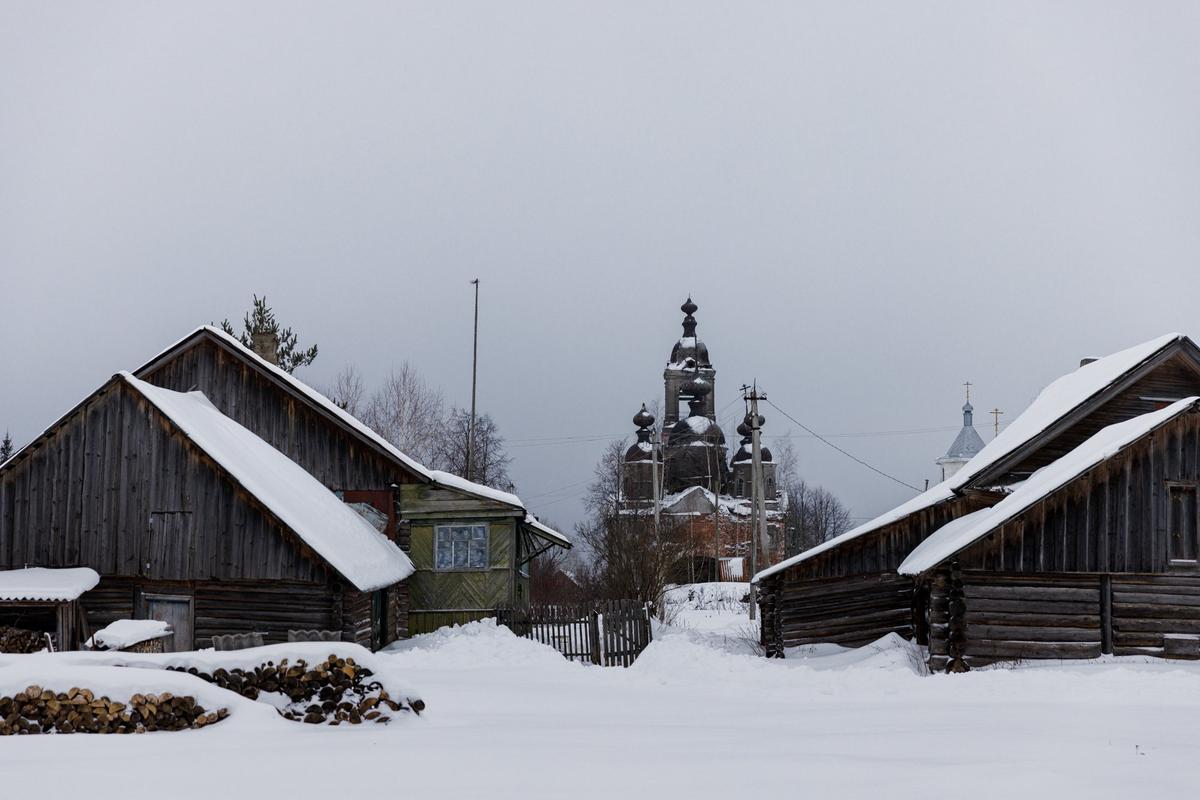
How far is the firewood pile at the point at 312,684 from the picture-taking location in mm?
13438

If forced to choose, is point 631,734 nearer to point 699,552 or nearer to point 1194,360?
point 1194,360

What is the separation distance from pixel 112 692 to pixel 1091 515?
17086mm

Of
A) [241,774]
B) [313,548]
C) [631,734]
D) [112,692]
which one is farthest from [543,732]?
[313,548]

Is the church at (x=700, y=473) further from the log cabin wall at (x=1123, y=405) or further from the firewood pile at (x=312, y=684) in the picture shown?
the firewood pile at (x=312, y=684)

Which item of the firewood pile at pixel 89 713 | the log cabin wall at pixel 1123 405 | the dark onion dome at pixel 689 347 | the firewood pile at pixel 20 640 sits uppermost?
the dark onion dome at pixel 689 347

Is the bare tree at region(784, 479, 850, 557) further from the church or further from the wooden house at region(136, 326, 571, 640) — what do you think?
the wooden house at region(136, 326, 571, 640)

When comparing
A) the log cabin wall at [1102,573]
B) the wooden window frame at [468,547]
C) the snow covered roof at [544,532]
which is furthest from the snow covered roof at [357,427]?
the log cabin wall at [1102,573]

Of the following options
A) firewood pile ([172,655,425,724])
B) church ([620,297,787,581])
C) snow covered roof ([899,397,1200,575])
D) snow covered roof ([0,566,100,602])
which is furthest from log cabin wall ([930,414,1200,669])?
church ([620,297,787,581])

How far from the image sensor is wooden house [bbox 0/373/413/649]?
78.9 ft

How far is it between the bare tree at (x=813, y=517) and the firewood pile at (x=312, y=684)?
84445 mm

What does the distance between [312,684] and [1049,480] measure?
14191 millimetres

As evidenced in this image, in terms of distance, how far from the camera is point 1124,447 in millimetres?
21844

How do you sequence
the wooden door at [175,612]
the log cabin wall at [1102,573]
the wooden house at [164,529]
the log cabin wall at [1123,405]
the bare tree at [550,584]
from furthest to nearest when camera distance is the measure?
the bare tree at [550,584]
the log cabin wall at [1123,405]
the wooden door at [175,612]
the wooden house at [164,529]
the log cabin wall at [1102,573]

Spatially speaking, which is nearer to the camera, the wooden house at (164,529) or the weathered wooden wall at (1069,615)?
the weathered wooden wall at (1069,615)
